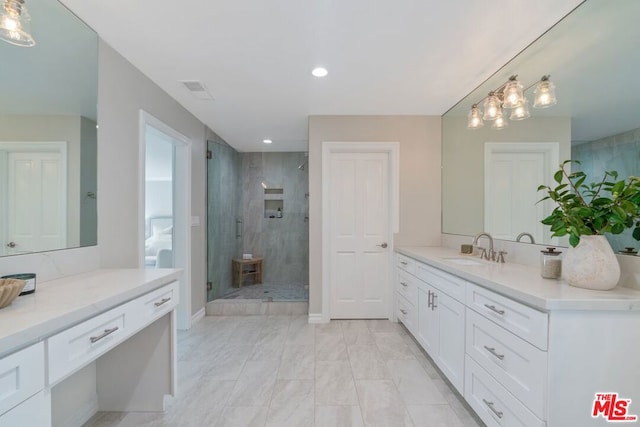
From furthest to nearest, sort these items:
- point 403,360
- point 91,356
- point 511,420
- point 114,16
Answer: point 403,360
point 114,16
point 511,420
point 91,356

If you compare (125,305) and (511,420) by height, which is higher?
(125,305)

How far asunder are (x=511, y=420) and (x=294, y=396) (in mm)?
1272

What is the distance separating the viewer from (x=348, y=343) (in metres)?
2.67

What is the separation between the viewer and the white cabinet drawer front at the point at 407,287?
259 cm

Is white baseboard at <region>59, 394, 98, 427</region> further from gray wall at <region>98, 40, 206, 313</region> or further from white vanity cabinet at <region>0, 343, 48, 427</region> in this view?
white vanity cabinet at <region>0, 343, 48, 427</region>

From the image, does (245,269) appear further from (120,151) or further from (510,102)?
(510,102)

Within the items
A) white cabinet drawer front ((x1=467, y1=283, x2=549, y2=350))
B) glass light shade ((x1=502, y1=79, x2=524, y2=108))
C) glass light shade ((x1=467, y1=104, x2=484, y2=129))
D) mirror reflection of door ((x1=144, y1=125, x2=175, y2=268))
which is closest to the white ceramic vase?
white cabinet drawer front ((x1=467, y1=283, x2=549, y2=350))

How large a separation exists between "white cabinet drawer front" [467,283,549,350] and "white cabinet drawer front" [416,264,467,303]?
115mm

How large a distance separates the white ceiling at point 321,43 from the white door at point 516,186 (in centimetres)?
72

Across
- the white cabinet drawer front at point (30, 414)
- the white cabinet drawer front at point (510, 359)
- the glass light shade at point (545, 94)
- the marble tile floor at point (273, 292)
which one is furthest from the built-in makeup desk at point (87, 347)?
the glass light shade at point (545, 94)

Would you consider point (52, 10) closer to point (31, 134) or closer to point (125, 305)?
point (31, 134)

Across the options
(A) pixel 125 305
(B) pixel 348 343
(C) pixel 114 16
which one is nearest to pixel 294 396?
(B) pixel 348 343

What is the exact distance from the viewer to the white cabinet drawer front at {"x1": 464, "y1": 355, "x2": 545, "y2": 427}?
1.23 m

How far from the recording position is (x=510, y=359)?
131cm
